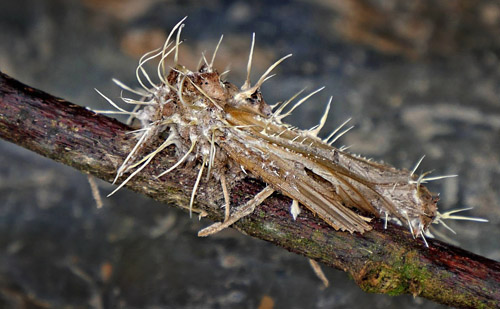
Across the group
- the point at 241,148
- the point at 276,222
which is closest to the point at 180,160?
the point at 241,148

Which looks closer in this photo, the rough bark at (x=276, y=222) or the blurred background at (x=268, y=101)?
the rough bark at (x=276, y=222)

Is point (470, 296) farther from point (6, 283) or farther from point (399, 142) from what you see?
point (6, 283)

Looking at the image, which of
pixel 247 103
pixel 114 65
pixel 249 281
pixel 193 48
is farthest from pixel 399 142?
pixel 114 65

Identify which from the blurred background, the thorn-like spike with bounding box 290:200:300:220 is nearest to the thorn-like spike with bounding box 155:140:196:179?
the thorn-like spike with bounding box 290:200:300:220

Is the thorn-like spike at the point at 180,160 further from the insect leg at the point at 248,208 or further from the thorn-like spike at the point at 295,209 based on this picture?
the thorn-like spike at the point at 295,209

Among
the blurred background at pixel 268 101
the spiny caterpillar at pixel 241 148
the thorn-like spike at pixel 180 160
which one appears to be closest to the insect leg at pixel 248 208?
the spiny caterpillar at pixel 241 148

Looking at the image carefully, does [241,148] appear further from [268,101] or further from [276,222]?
[268,101]

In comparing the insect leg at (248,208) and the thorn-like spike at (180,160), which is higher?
the thorn-like spike at (180,160)
